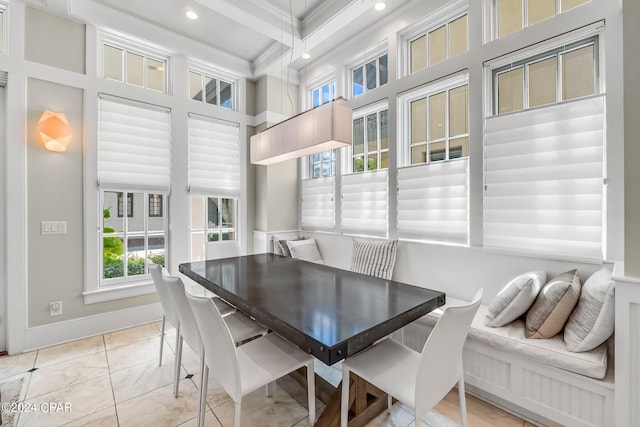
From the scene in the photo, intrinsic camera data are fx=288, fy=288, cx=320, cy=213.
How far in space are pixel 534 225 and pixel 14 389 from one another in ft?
13.0

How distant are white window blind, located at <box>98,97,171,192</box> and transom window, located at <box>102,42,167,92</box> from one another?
1.00ft

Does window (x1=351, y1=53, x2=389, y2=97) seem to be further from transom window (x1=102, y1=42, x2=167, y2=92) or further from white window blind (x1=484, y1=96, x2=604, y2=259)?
transom window (x1=102, y1=42, x2=167, y2=92)

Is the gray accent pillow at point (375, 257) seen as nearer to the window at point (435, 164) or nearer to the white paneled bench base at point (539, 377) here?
the window at point (435, 164)

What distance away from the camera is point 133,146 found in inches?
125

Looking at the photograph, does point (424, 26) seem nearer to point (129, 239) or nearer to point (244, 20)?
point (244, 20)

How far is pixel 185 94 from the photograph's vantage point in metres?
3.52

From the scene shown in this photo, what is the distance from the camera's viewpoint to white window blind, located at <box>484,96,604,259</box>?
190 cm

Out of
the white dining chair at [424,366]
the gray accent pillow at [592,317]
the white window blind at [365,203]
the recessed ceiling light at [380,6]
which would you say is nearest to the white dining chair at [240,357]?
the white dining chair at [424,366]

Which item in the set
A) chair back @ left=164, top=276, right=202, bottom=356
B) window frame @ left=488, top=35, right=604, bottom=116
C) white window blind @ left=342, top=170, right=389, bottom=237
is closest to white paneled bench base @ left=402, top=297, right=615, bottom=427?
white window blind @ left=342, top=170, right=389, bottom=237

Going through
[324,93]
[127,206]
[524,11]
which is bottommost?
[127,206]

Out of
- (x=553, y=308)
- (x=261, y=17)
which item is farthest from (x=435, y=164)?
(x=261, y=17)

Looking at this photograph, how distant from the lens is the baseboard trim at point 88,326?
2.66 m

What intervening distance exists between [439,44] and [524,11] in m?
0.69

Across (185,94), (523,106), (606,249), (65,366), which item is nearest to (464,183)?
(523,106)
